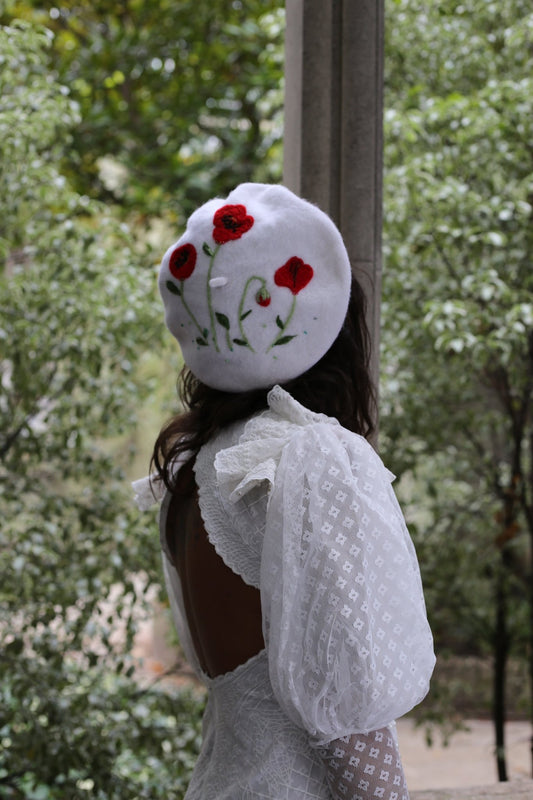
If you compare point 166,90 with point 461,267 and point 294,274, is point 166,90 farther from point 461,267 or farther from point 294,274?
point 294,274

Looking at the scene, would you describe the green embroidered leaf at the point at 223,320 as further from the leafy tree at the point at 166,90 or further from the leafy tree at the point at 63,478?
the leafy tree at the point at 166,90

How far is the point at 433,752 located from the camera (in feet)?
16.2

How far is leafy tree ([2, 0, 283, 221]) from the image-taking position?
4.42 m

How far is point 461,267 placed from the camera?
9.83 ft

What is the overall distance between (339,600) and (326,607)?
0.02 m

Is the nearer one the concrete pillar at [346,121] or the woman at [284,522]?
the woman at [284,522]

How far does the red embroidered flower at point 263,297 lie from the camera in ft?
3.52

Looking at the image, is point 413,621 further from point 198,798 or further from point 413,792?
point 413,792

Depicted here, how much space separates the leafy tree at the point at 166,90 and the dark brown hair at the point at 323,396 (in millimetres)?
3312

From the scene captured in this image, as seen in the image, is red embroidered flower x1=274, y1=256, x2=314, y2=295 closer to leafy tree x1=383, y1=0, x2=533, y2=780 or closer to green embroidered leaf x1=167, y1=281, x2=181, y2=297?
green embroidered leaf x1=167, y1=281, x2=181, y2=297

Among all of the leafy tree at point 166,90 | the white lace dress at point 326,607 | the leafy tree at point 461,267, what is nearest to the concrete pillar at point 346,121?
the white lace dress at point 326,607

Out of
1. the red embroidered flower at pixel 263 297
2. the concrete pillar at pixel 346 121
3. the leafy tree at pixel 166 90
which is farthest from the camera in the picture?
the leafy tree at pixel 166 90

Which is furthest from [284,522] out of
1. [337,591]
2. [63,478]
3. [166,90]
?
[166,90]

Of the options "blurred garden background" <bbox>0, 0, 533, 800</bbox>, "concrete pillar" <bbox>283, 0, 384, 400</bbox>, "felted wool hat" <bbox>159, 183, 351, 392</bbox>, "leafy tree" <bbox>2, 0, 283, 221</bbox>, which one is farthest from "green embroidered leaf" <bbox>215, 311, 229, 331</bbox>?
"leafy tree" <bbox>2, 0, 283, 221</bbox>
